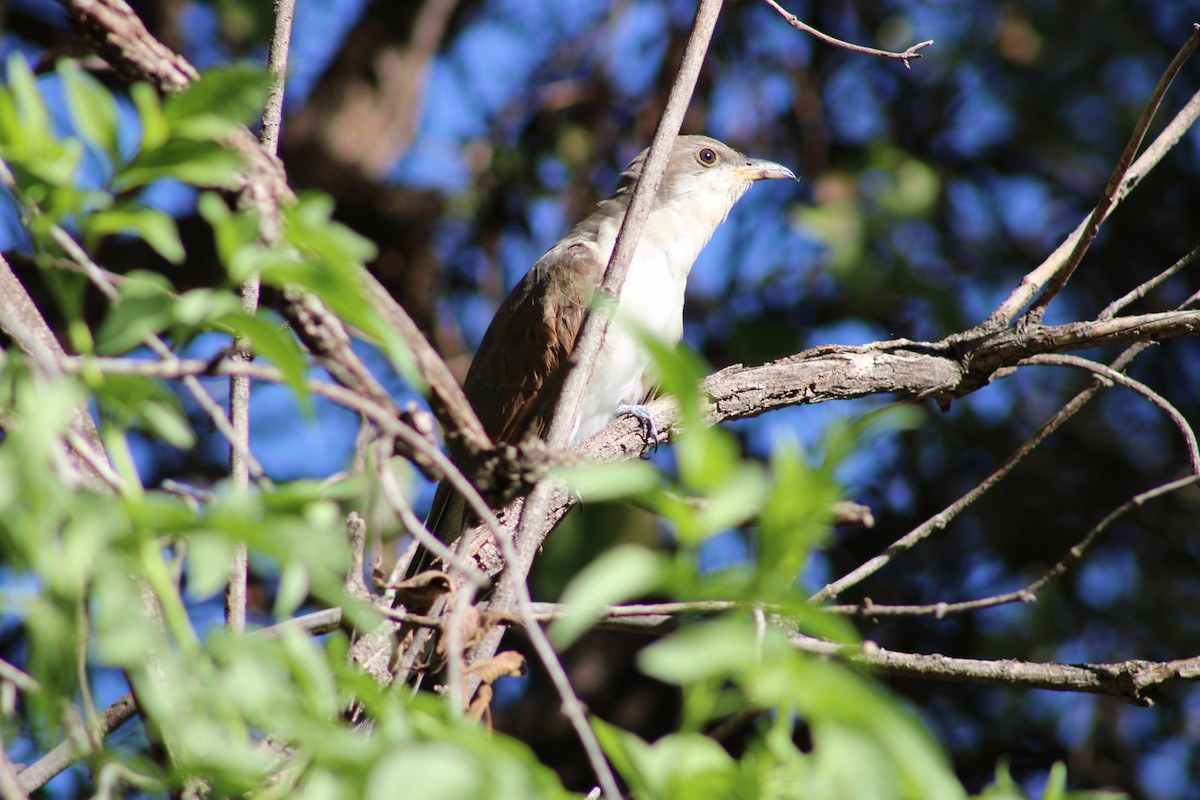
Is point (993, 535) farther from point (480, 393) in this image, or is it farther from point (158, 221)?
point (158, 221)

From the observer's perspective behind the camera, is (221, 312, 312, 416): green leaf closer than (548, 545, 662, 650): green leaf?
No

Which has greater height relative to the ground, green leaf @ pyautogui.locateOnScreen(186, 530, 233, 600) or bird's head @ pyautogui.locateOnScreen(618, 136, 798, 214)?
bird's head @ pyautogui.locateOnScreen(618, 136, 798, 214)

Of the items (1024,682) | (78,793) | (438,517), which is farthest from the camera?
(78,793)

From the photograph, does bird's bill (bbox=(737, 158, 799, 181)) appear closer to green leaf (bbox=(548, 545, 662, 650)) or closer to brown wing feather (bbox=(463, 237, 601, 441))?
brown wing feather (bbox=(463, 237, 601, 441))

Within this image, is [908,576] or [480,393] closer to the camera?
[480,393]

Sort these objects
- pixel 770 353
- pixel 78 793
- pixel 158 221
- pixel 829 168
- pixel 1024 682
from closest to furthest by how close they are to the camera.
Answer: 1. pixel 158 221
2. pixel 1024 682
3. pixel 78 793
4. pixel 770 353
5. pixel 829 168

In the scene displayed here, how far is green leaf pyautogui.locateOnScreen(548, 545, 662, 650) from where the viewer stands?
0.90 m

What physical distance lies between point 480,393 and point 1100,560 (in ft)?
10.6

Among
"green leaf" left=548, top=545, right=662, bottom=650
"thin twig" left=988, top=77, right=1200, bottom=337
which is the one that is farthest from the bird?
"green leaf" left=548, top=545, right=662, bottom=650

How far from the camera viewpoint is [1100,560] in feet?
18.0

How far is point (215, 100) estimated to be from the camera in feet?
3.51

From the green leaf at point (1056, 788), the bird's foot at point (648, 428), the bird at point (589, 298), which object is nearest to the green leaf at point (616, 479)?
the green leaf at point (1056, 788)

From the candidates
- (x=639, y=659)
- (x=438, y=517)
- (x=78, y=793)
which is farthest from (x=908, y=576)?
(x=639, y=659)

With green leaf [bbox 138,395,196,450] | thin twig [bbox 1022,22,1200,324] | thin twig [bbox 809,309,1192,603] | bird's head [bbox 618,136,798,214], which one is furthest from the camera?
bird's head [bbox 618,136,798,214]
